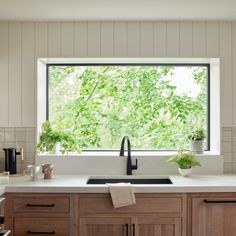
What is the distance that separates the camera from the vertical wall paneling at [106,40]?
337 cm

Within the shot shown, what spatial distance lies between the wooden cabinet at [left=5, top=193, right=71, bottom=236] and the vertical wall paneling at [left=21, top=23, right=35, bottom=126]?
0.86 meters

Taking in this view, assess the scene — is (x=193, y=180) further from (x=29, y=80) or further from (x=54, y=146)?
(x=29, y=80)

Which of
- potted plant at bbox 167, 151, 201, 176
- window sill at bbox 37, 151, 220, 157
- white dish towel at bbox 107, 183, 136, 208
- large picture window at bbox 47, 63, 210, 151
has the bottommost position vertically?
white dish towel at bbox 107, 183, 136, 208

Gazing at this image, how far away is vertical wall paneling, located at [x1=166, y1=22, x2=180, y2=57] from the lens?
11.1 feet

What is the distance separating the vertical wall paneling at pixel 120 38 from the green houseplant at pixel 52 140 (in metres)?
0.94

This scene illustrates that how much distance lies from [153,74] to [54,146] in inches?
49.2

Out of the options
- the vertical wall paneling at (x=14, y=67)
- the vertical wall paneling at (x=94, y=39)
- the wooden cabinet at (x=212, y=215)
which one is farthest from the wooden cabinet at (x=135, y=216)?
the vertical wall paneling at (x=94, y=39)

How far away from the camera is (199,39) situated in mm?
3377

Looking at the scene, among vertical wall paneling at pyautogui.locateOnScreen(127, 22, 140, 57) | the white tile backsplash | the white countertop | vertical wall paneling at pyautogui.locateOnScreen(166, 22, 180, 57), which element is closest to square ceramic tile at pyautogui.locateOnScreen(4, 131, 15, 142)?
the white tile backsplash

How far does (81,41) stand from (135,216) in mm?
1662

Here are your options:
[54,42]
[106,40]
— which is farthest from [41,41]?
[106,40]

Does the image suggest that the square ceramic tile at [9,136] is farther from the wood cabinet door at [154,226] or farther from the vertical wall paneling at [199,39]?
the vertical wall paneling at [199,39]

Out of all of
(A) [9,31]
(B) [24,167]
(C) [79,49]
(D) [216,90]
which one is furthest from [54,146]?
(D) [216,90]

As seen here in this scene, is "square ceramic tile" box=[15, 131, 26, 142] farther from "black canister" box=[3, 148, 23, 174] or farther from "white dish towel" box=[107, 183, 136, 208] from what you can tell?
"white dish towel" box=[107, 183, 136, 208]
